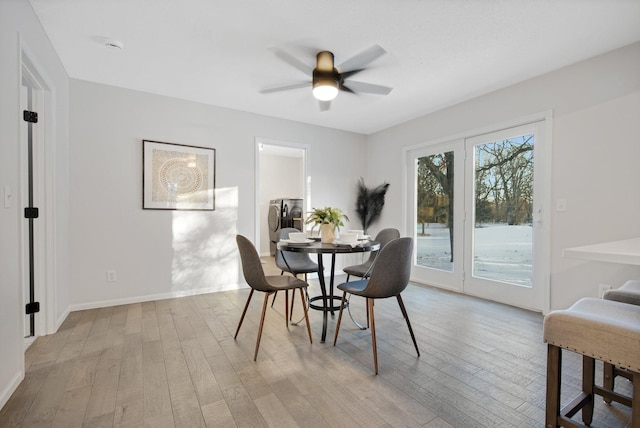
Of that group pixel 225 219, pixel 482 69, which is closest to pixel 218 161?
pixel 225 219

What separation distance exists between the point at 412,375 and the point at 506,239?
2305 millimetres

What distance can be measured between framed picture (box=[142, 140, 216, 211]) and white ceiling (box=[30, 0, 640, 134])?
705 millimetres

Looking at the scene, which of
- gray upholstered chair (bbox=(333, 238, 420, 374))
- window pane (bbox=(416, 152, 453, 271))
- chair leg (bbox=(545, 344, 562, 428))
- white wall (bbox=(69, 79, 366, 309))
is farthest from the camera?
window pane (bbox=(416, 152, 453, 271))

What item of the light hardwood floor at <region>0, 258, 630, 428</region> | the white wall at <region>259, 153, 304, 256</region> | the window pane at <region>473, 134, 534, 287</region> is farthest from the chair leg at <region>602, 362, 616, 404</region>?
the white wall at <region>259, 153, 304, 256</region>

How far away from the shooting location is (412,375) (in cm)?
190

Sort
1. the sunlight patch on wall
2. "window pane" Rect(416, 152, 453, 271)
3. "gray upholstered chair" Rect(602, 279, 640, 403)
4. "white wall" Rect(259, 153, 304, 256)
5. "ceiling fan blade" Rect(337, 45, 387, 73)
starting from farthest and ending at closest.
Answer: "white wall" Rect(259, 153, 304, 256)
"window pane" Rect(416, 152, 453, 271)
the sunlight patch on wall
"ceiling fan blade" Rect(337, 45, 387, 73)
"gray upholstered chair" Rect(602, 279, 640, 403)

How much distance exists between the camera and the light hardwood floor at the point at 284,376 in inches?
59.7

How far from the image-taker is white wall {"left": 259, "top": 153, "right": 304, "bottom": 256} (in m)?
7.24

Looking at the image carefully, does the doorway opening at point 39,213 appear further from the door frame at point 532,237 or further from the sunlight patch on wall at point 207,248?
the door frame at point 532,237

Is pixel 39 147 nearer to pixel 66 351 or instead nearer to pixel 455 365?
pixel 66 351

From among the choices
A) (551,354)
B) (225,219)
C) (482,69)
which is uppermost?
(482,69)

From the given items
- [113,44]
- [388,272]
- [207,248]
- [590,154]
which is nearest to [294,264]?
[388,272]

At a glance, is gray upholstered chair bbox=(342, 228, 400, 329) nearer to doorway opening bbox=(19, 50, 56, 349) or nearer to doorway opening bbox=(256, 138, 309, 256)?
doorway opening bbox=(19, 50, 56, 349)

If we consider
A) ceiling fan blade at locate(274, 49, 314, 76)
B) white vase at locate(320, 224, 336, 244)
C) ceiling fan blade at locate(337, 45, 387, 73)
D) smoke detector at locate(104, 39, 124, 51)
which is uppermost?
smoke detector at locate(104, 39, 124, 51)
